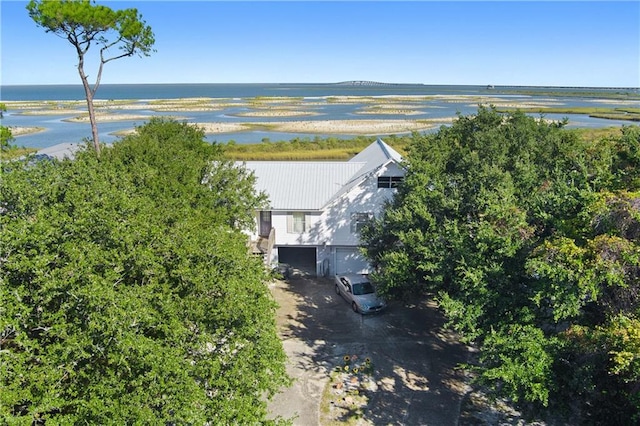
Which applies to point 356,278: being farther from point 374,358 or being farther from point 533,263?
point 533,263

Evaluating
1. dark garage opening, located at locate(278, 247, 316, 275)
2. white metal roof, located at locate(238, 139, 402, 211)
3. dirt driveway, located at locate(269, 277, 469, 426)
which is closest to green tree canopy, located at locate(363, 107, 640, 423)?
dirt driveway, located at locate(269, 277, 469, 426)

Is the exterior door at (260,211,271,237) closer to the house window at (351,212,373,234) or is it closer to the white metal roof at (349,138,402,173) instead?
the house window at (351,212,373,234)

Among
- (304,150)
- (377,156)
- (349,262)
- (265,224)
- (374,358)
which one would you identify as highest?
(377,156)

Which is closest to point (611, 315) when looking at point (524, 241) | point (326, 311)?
point (524, 241)

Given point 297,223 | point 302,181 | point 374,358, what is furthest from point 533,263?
point 302,181

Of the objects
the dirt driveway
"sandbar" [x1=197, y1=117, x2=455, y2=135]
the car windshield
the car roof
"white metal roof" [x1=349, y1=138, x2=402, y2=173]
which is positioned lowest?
the dirt driveway

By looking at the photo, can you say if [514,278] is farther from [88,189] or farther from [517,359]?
[88,189]
